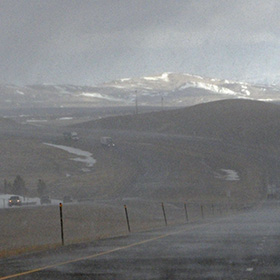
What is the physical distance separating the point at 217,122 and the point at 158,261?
156276 millimetres

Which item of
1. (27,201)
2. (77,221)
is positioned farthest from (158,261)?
(27,201)

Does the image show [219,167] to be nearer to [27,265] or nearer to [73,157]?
[73,157]

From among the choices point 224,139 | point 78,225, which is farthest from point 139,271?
point 224,139

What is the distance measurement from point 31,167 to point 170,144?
35.4m

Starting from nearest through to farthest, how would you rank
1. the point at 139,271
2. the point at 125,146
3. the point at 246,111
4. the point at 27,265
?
the point at 139,271 < the point at 27,265 < the point at 125,146 < the point at 246,111

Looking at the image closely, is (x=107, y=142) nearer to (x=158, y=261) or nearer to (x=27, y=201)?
(x=27, y=201)

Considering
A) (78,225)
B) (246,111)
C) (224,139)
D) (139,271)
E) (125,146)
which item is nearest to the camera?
(139,271)

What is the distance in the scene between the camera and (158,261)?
1551 centimetres

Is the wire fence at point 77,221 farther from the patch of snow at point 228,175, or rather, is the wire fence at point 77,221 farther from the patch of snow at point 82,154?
the patch of snow at point 82,154

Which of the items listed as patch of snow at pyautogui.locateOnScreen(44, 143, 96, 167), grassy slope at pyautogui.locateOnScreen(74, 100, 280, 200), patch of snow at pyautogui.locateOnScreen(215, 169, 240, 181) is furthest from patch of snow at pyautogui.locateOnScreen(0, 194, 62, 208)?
patch of snow at pyautogui.locateOnScreen(215, 169, 240, 181)

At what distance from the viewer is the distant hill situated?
154750 mm

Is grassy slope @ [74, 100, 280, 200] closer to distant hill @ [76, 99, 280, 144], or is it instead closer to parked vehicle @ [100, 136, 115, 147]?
distant hill @ [76, 99, 280, 144]

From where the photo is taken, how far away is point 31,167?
11281 cm

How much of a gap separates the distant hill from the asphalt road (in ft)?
425
